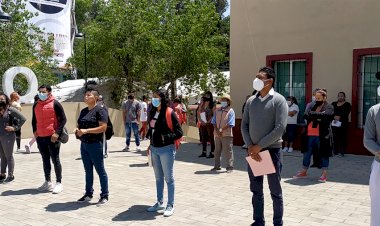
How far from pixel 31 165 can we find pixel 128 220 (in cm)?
531

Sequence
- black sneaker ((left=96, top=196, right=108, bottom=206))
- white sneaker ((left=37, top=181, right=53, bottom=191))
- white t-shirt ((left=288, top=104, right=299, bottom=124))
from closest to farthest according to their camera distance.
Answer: black sneaker ((left=96, top=196, right=108, bottom=206)), white sneaker ((left=37, top=181, right=53, bottom=191)), white t-shirt ((left=288, top=104, right=299, bottom=124))

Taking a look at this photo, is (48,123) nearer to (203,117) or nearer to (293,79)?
(203,117)

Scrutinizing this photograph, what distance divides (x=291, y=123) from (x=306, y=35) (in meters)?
2.56

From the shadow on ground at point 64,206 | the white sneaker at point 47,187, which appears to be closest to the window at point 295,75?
the white sneaker at point 47,187

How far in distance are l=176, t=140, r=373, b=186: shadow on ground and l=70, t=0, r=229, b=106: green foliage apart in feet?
29.8

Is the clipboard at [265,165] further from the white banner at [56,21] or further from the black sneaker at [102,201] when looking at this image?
the white banner at [56,21]

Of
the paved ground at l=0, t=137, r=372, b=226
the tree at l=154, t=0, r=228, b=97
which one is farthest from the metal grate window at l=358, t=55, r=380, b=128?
the tree at l=154, t=0, r=228, b=97

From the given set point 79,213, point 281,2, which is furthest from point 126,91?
point 79,213

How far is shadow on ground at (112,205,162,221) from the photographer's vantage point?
5.85m

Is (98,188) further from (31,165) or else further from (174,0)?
(174,0)

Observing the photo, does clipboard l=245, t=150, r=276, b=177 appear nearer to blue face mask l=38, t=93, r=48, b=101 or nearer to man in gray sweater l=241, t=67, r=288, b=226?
man in gray sweater l=241, t=67, r=288, b=226

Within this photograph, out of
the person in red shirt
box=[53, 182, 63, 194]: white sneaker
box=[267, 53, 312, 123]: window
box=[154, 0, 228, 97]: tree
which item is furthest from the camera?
box=[154, 0, 228, 97]: tree

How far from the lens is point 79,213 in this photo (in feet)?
20.0

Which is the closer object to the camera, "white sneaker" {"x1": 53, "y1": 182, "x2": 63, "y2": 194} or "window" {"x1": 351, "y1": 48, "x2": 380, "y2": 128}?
"white sneaker" {"x1": 53, "y1": 182, "x2": 63, "y2": 194}
